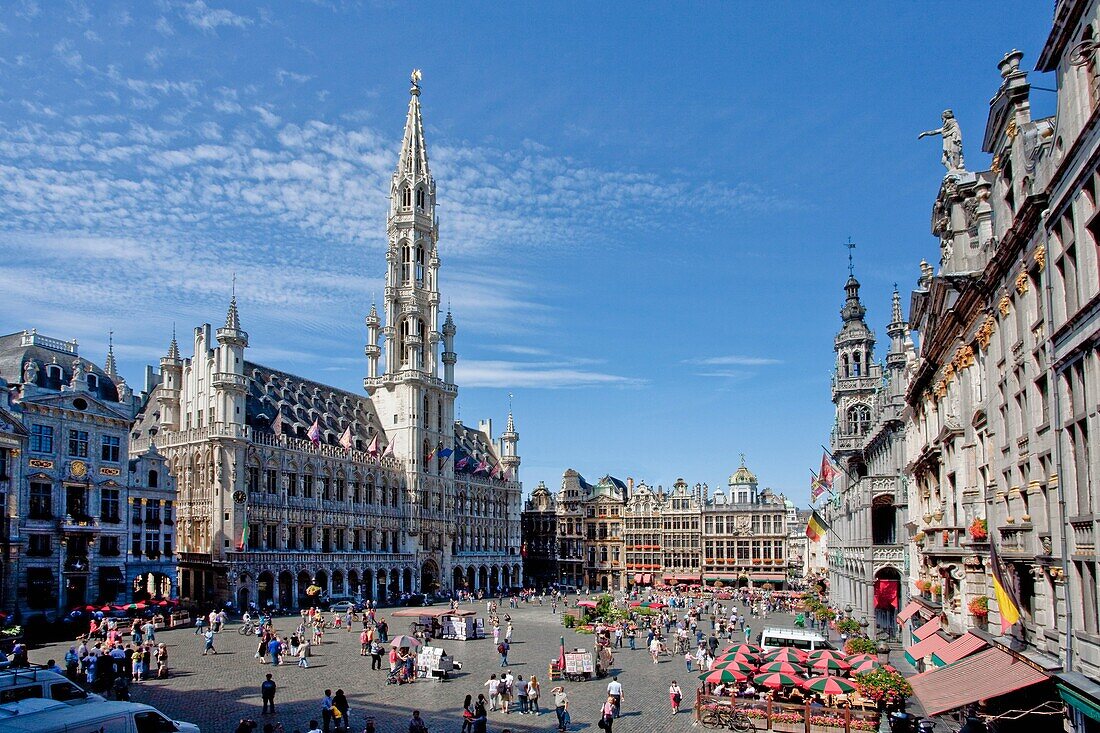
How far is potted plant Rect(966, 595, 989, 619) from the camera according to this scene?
23.0m

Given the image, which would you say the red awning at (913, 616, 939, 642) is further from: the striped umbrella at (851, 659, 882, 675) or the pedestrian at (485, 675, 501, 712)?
the pedestrian at (485, 675, 501, 712)

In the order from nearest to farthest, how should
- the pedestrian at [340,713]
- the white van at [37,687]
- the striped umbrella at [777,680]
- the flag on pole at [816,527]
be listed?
the white van at [37,687], the pedestrian at [340,713], the striped umbrella at [777,680], the flag on pole at [816,527]

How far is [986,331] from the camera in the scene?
885 inches

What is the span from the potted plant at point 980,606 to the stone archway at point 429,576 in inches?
2939

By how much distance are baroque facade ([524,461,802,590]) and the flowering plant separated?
84778 mm

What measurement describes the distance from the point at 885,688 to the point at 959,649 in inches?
131

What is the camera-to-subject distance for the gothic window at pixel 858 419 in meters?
63.1

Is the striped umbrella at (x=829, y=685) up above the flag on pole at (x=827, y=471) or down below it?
below

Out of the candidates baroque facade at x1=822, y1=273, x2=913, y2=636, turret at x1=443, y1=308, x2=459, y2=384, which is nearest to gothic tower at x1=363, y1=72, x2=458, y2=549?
turret at x1=443, y1=308, x2=459, y2=384

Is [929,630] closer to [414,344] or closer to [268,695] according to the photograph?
[268,695]

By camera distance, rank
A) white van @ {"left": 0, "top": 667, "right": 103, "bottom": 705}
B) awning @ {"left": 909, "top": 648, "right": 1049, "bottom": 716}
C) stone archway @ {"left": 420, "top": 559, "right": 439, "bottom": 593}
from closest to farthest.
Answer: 1. awning @ {"left": 909, "top": 648, "right": 1049, "bottom": 716}
2. white van @ {"left": 0, "top": 667, "right": 103, "bottom": 705}
3. stone archway @ {"left": 420, "top": 559, "right": 439, "bottom": 593}

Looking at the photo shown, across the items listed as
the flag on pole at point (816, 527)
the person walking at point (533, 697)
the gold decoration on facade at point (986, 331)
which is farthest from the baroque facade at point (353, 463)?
the gold decoration on facade at point (986, 331)

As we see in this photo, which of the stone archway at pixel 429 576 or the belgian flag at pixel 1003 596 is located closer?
the belgian flag at pixel 1003 596

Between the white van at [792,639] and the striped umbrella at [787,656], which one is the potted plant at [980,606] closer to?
the striped umbrella at [787,656]
